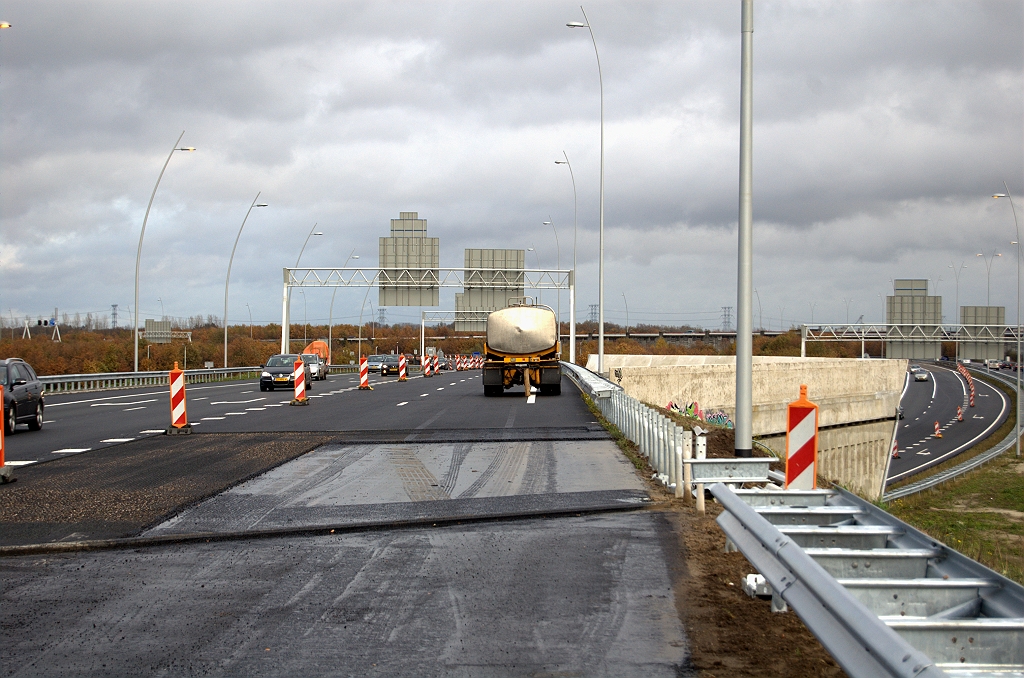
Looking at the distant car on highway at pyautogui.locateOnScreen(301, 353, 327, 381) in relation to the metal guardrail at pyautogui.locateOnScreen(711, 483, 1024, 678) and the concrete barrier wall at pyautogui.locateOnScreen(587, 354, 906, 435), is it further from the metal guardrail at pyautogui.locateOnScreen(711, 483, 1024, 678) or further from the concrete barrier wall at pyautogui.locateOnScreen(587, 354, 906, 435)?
the metal guardrail at pyautogui.locateOnScreen(711, 483, 1024, 678)

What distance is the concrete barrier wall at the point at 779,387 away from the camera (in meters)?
40.0

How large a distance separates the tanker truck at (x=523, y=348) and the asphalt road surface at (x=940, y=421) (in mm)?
22831

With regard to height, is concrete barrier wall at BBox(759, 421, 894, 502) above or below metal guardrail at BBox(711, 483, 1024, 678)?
below

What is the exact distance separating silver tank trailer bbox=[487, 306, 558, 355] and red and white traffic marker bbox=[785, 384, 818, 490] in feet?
93.8

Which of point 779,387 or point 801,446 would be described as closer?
point 801,446

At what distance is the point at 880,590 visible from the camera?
497 centimetres

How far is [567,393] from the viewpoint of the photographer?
40.0 meters

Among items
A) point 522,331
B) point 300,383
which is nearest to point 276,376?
point 522,331

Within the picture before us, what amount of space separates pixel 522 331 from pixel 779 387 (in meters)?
15.8

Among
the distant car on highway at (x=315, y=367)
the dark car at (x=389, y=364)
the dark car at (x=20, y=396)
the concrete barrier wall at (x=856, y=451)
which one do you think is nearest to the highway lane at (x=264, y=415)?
the dark car at (x=20, y=396)

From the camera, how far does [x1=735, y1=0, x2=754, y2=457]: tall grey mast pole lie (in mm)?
12133

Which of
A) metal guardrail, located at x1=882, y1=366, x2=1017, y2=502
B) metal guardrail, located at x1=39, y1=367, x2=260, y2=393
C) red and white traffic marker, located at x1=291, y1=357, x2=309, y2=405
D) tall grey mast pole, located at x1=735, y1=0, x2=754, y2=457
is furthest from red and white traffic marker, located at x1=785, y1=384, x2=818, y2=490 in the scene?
metal guardrail, located at x1=39, y1=367, x2=260, y2=393

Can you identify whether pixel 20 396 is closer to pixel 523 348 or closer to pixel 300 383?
pixel 300 383

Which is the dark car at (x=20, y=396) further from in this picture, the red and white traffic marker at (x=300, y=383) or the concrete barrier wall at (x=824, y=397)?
the concrete barrier wall at (x=824, y=397)
